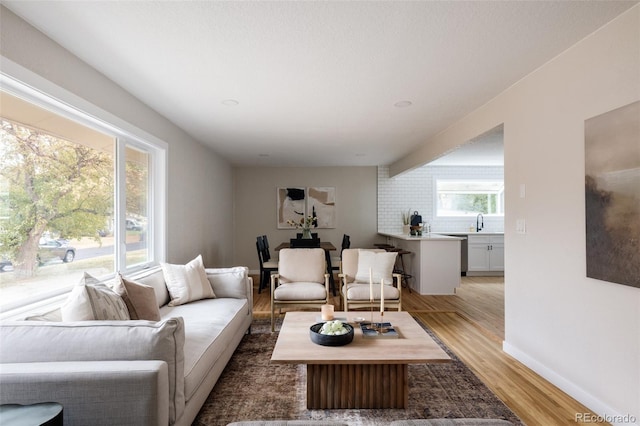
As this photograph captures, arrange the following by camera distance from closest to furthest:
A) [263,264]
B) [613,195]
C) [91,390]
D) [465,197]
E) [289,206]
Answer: [91,390], [613,195], [263,264], [289,206], [465,197]

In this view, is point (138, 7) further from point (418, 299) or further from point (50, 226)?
point (418, 299)

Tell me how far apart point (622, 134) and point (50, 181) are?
3677 mm

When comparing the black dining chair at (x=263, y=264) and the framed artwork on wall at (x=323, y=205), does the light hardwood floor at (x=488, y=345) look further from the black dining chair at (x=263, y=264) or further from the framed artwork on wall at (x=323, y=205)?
the framed artwork on wall at (x=323, y=205)

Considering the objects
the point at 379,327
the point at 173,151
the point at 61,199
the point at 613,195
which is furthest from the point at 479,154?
the point at 61,199

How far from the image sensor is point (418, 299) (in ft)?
16.7

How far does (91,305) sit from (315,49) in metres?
2.10

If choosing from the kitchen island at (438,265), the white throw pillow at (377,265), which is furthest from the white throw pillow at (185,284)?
the kitchen island at (438,265)

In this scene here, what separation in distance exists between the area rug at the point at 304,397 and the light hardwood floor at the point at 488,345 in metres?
0.15

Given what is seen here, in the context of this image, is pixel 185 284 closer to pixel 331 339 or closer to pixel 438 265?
pixel 331 339

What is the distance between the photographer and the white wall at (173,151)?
196cm

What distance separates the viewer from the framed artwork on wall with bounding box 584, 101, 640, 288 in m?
1.84

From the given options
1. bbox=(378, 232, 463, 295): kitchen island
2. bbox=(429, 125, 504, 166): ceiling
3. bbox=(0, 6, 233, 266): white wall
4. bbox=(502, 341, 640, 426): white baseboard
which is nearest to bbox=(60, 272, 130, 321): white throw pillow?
bbox=(0, 6, 233, 266): white wall

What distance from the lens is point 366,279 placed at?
4062mm

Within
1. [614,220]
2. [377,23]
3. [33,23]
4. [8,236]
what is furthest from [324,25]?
[8,236]
